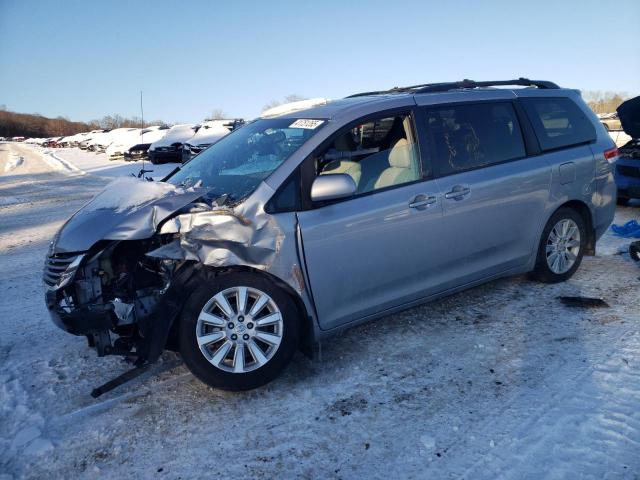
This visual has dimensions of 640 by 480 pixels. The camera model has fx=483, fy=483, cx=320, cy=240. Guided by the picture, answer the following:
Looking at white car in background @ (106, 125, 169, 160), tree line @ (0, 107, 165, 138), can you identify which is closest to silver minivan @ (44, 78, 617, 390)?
white car in background @ (106, 125, 169, 160)

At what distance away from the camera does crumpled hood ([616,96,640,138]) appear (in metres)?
7.69

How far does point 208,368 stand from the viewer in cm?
302

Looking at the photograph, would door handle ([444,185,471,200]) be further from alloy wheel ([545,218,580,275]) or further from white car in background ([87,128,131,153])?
white car in background ([87,128,131,153])

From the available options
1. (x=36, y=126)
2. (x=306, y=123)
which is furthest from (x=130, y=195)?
(x=36, y=126)

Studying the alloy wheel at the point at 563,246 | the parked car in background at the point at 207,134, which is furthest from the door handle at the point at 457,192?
the parked car in background at the point at 207,134

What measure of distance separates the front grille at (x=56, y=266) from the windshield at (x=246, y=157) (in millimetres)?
1047

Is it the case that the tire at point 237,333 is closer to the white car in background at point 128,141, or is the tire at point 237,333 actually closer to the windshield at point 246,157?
the windshield at point 246,157

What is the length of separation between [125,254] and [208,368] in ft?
3.06

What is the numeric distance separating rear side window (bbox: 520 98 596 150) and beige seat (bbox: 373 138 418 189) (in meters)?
1.48

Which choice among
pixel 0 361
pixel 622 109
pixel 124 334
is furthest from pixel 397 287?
pixel 622 109

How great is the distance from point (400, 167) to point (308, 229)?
97cm

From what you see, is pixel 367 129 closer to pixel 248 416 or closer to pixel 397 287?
pixel 397 287

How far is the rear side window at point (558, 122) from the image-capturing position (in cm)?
441

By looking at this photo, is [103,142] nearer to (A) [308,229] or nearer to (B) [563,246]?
(B) [563,246]
